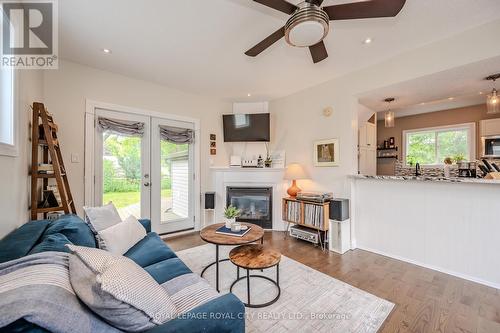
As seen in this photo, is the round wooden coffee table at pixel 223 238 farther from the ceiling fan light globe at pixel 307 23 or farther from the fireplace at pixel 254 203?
the ceiling fan light globe at pixel 307 23

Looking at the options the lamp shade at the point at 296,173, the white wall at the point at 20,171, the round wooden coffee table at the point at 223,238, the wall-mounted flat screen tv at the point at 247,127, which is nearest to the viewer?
the white wall at the point at 20,171

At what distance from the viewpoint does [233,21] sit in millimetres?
2051

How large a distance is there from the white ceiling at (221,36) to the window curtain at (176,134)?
815 millimetres

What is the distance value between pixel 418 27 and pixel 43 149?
4.33 meters

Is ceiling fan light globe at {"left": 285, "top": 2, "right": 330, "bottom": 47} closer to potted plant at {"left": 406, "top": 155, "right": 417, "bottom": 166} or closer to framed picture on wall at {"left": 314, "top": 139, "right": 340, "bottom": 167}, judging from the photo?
framed picture on wall at {"left": 314, "top": 139, "right": 340, "bottom": 167}

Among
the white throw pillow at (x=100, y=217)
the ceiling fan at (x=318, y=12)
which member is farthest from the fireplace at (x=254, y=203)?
the ceiling fan at (x=318, y=12)

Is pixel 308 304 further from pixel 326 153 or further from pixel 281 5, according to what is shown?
pixel 281 5

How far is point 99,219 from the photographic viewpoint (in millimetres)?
1892

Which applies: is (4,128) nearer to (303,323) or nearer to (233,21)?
(233,21)

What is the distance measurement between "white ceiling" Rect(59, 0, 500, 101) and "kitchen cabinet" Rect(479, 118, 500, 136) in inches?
143

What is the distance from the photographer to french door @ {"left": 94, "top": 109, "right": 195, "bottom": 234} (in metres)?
3.15

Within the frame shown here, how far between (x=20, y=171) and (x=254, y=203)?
317 centimetres

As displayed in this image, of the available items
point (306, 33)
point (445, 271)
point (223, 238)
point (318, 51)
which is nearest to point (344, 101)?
point (318, 51)

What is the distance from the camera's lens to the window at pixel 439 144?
15.9 ft
